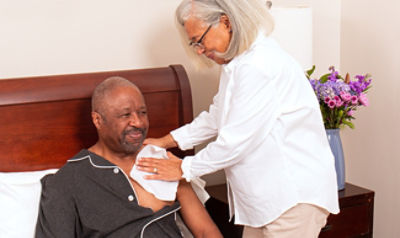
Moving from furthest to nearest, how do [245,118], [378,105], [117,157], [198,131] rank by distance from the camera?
[378,105] → [198,131] → [117,157] → [245,118]

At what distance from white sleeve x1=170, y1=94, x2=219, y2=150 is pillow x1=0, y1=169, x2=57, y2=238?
55 centimetres

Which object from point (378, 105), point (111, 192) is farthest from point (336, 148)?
point (111, 192)

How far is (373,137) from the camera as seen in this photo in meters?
2.71

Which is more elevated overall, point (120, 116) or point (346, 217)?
point (120, 116)

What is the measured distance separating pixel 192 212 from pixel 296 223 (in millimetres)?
431

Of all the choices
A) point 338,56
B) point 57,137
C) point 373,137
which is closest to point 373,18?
point 338,56

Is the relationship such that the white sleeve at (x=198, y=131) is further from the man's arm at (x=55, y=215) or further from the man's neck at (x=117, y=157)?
the man's arm at (x=55, y=215)

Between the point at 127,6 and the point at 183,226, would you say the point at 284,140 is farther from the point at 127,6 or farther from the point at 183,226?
the point at 127,6

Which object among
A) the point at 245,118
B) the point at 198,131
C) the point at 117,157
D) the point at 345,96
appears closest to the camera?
the point at 245,118

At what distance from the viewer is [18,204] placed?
1.81m

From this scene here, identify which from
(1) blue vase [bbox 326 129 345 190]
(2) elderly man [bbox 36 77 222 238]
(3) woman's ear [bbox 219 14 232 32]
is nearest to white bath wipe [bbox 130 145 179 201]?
(2) elderly man [bbox 36 77 222 238]

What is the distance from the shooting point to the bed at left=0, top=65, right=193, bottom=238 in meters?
1.89

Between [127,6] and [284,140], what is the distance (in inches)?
41.3

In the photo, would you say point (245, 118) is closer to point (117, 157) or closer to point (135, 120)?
point (135, 120)
